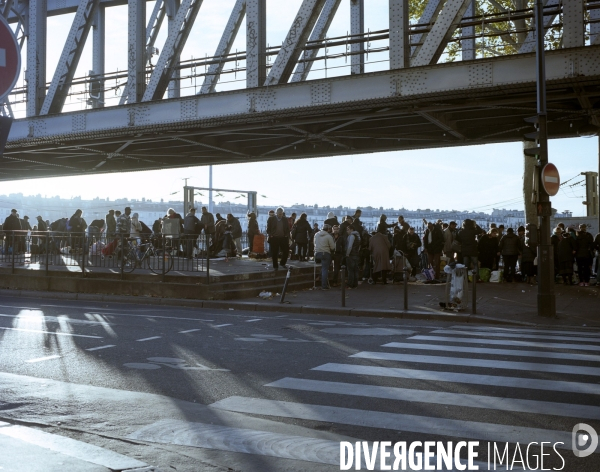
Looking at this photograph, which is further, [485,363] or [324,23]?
[324,23]

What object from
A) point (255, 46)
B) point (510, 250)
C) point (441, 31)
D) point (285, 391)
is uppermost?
point (255, 46)

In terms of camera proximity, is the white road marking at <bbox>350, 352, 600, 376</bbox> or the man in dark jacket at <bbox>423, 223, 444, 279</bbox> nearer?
the white road marking at <bbox>350, 352, 600, 376</bbox>

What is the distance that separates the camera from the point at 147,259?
59.9ft

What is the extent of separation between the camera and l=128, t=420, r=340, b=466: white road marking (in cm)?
488

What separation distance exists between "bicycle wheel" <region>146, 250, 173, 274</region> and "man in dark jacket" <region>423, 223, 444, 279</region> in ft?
27.0

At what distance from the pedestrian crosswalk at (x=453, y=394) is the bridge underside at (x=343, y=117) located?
9338 millimetres

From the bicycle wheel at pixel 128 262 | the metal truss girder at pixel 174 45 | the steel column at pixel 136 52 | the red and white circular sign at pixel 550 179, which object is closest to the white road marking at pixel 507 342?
the red and white circular sign at pixel 550 179

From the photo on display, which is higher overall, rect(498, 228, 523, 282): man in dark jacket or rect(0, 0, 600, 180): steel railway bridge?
rect(0, 0, 600, 180): steel railway bridge

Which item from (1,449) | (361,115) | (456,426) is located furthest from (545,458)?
(361,115)

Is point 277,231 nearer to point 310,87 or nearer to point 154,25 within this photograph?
point 310,87

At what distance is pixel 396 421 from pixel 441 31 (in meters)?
14.1

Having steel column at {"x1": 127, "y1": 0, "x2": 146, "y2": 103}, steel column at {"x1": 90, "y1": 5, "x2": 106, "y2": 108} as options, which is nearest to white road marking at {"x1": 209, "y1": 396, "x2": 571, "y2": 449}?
steel column at {"x1": 127, "y1": 0, "x2": 146, "y2": 103}

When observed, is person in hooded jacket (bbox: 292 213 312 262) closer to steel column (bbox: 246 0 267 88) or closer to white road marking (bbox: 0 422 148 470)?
steel column (bbox: 246 0 267 88)

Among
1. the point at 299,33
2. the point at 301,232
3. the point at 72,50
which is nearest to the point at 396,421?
the point at 299,33
